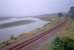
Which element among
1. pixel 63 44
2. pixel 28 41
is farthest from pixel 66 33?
pixel 28 41

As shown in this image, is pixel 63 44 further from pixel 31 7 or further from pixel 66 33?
pixel 31 7

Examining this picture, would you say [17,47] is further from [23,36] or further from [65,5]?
[65,5]

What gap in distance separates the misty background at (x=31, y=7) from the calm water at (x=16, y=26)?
10 centimetres

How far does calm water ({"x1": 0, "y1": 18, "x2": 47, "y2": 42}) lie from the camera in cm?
195

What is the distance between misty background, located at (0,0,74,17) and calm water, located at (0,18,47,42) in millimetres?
96

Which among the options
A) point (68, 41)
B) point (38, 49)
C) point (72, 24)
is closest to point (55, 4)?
point (72, 24)

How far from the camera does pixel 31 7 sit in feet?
7.00

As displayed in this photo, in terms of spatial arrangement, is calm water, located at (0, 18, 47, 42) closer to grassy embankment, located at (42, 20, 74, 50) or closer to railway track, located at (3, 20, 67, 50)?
railway track, located at (3, 20, 67, 50)

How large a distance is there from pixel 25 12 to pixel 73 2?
742 millimetres

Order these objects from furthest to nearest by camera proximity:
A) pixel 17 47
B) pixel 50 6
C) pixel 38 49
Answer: pixel 50 6
pixel 38 49
pixel 17 47

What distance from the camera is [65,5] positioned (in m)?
2.26

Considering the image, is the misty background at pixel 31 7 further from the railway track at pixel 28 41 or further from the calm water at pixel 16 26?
the railway track at pixel 28 41

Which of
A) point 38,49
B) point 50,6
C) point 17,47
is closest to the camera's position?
point 17,47

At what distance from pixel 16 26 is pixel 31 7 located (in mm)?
345
